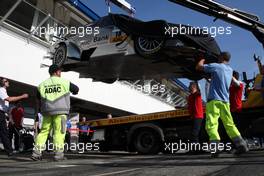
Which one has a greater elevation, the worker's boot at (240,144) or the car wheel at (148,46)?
the car wheel at (148,46)

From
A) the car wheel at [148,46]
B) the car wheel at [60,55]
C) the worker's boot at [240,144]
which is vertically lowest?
the worker's boot at [240,144]

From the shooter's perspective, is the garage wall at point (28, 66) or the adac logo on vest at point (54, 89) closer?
the adac logo on vest at point (54, 89)

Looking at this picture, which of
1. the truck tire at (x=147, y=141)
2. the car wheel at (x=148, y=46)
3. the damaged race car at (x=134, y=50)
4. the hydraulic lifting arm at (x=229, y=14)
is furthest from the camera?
the truck tire at (x=147, y=141)

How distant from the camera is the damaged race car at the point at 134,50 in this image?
9.55 meters

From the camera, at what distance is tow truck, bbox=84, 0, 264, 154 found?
8203mm

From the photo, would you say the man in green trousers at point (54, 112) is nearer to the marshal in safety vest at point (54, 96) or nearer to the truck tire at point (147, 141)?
the marshal in safety vest at point (54, 96)

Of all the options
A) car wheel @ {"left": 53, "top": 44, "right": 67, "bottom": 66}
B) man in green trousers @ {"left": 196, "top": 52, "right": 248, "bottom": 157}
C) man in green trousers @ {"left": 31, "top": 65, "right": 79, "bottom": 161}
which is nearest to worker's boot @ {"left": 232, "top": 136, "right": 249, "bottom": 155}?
man in green trousers @ {"left": 196, "top": 52, "right": 248, "bottom": 157}

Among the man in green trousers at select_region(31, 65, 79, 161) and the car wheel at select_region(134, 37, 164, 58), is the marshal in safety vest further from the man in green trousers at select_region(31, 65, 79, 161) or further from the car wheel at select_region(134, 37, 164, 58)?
the car wheel at select_region(134, 37, 164, 58)

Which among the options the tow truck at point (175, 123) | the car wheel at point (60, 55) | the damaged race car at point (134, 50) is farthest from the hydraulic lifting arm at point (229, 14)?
the car wheel at point (60, 55)

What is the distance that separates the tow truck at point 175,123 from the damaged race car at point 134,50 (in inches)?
49.1

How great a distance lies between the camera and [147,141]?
411 inches

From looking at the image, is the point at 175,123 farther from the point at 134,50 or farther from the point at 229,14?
the point at 229,14

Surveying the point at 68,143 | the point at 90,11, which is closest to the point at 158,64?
the point at 68,143

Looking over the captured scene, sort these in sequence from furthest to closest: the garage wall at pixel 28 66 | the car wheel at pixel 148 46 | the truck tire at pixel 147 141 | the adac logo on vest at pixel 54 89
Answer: the garage wall at pixel 28 66, the truck tire at pixel 147 141, the car wheel at pixel 148 46, the adac logo on vest at pixel 54 89
